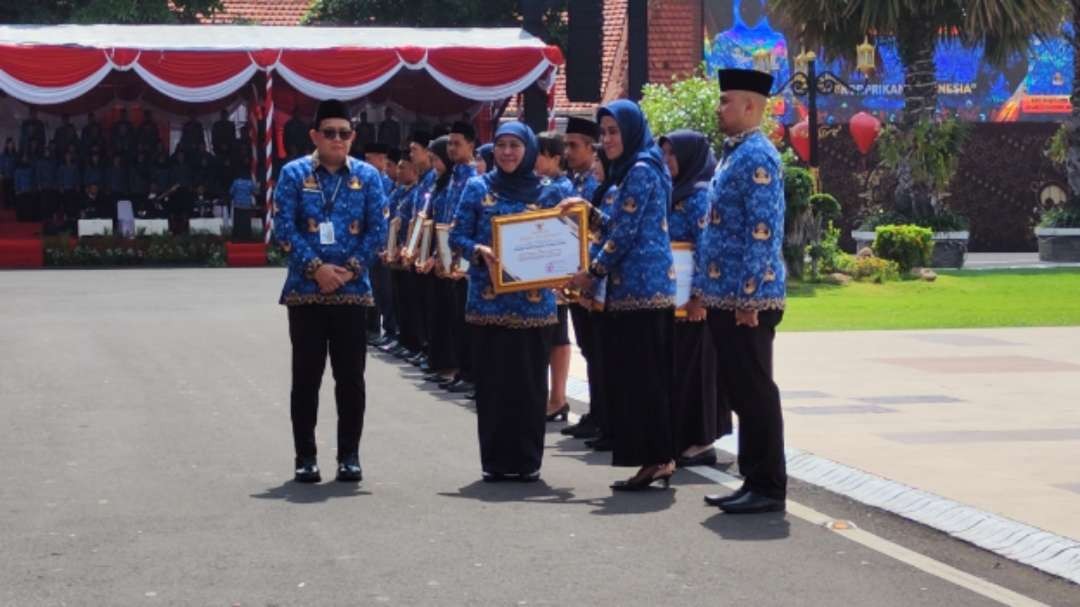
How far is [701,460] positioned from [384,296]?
880cm

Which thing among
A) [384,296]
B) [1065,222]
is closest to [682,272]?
[384,296]

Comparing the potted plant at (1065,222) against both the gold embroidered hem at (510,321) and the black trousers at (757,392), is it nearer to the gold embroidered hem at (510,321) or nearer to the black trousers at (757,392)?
the gold embroidered hem at (510,321)

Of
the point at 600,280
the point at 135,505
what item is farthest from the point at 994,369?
the point at 135,505

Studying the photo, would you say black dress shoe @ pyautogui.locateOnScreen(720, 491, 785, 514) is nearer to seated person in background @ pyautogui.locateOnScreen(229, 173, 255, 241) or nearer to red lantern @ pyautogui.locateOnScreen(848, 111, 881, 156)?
seated person in background @ pyautogui.locateOnScreen(229, 173, 255, 241)

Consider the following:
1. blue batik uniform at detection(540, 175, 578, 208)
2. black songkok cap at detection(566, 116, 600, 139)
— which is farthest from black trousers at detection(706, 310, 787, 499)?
black songkok cap at detection(566, 116, 600, 139)

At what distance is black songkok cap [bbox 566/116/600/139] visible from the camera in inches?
457

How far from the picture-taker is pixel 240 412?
1342cm

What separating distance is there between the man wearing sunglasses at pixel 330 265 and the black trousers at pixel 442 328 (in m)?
4.96

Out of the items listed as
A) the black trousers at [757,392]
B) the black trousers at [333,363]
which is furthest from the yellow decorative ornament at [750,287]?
the black trousers at [333,363]

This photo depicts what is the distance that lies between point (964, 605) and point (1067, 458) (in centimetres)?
359

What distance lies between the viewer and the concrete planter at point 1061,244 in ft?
118

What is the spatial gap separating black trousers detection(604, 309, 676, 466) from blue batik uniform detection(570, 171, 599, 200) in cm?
212

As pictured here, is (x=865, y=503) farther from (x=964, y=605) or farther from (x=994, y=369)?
(x=994, y=369)

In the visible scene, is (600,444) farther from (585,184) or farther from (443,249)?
(443,249)
